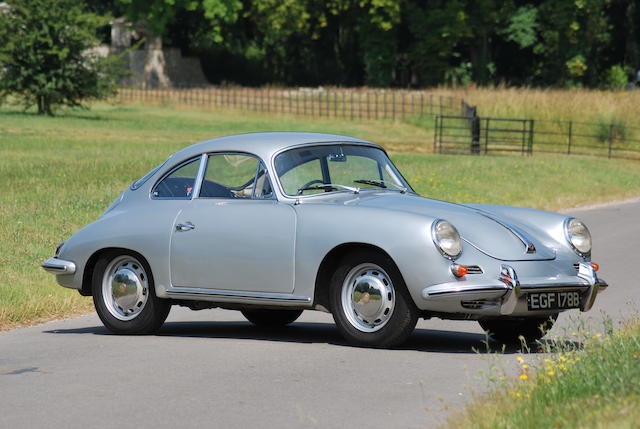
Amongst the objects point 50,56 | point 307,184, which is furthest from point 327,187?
point 50,56

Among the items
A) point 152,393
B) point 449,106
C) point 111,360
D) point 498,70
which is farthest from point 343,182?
point 498,70

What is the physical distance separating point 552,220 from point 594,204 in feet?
61.4

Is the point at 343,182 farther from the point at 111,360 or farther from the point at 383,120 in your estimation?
the point at 383,120

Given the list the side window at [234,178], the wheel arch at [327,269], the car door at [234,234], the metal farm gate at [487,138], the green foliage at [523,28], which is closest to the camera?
the wheel arch at [327,269]

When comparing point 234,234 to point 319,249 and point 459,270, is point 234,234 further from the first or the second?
point 459,270

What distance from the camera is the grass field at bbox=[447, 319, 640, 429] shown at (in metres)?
5.46

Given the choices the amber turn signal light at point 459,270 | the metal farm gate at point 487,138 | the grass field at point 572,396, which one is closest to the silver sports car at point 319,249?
the amber turn signal light at point 459,270

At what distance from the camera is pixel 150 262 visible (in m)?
10.0

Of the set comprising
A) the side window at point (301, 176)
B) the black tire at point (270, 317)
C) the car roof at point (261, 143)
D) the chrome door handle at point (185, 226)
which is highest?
the car roof at point (261, 143)

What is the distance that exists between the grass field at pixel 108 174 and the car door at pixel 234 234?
2451 mm

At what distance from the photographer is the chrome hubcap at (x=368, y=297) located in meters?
8.86

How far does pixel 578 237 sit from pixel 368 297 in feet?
6.09

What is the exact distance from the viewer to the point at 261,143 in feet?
32.7

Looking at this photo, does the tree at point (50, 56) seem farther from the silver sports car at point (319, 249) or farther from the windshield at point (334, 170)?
the windshield at point (334, 170)
